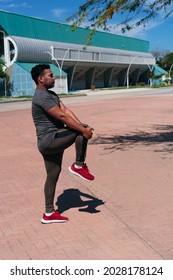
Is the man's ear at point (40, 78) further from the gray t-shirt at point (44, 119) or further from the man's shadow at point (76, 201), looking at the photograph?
the man's shadow at point (76, 201)

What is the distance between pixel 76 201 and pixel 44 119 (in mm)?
1633

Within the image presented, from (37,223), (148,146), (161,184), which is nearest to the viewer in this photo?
(37,223)

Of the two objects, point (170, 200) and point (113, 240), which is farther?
point (170, 200)

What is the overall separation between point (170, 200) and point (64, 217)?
1.53m

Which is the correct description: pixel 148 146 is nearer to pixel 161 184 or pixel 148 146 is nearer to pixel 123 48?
pixel 161 184

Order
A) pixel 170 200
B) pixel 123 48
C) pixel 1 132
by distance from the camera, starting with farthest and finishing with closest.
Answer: pixel 123 48, pixel 1 132, pixel 170 200

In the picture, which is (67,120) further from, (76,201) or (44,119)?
(76,201)

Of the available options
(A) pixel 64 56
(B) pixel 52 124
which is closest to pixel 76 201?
(B) pixel 52 124

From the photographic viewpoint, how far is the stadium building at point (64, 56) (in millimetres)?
41688

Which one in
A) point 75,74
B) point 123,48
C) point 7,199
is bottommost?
point 7,199

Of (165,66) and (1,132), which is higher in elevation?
(165,66)

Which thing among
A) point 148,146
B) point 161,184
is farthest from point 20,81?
Answer: point 161,184

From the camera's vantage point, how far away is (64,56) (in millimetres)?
48062

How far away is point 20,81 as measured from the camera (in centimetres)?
4116
